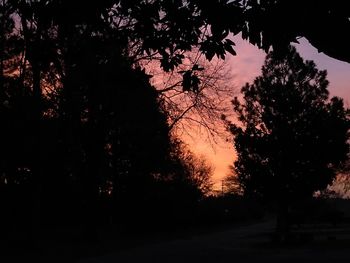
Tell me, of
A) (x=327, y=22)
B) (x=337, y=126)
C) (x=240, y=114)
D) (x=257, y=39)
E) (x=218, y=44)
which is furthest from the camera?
(x=240, y=114)

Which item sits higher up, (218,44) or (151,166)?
(151,166)

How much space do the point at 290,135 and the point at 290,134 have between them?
0.06 meters

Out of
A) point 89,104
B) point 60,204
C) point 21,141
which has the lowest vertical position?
point 60,204

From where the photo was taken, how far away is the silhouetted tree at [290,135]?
33.2 meters

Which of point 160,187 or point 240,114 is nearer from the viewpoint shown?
point 240,114

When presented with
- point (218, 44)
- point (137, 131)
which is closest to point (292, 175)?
point (137, 131)

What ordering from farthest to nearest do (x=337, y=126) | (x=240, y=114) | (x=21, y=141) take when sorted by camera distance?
(x=240, y=114)
(x=337, y=126)
(x=21, y=141)

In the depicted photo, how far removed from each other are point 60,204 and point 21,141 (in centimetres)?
1060

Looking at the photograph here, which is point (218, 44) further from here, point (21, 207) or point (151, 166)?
point (151, 166)

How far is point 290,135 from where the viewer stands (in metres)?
33.7

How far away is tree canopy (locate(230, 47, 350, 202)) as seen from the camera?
109 feet

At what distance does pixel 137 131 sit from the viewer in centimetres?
3397

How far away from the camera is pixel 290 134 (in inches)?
1328

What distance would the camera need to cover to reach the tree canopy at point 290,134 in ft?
109
